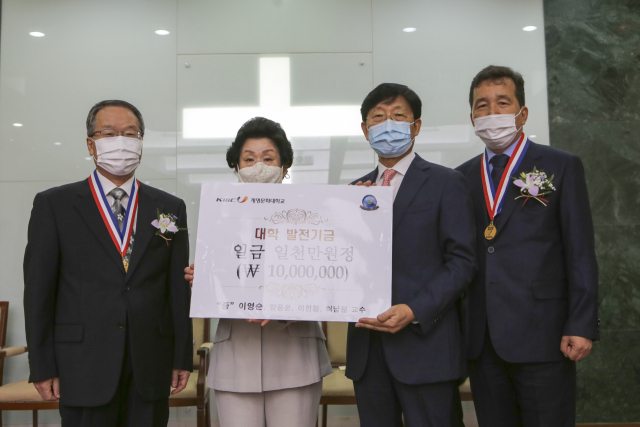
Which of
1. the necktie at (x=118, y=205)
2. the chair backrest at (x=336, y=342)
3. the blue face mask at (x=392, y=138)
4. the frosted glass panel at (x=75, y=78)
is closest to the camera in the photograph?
the blue face mask at (x=392, y=138)

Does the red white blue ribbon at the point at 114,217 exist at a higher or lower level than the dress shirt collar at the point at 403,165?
lower

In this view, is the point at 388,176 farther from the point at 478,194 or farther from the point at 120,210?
the point at 120,210

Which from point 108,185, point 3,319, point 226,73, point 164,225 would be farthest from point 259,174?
point 3,319

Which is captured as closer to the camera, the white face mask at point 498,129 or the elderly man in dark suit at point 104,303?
the elderly man in dark suit at point 104,303

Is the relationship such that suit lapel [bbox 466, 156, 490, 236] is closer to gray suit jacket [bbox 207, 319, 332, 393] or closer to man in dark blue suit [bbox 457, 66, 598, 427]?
man in dark blue suit [bbox 457, 66, 598, 427]

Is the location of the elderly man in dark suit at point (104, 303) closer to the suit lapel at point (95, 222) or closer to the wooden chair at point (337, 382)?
the suit lapel at point (95, 222)

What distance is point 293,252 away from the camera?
167cm

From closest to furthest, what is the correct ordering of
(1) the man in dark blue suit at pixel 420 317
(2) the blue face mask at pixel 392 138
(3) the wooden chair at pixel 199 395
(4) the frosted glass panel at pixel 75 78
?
(1) the man in dark blue suit at pixel 420 317, (2) the blue face mask at pixel 392 138, (3) the wooden chair at pixel 199 395, (4) the frosted glass panel at pixel 75 78

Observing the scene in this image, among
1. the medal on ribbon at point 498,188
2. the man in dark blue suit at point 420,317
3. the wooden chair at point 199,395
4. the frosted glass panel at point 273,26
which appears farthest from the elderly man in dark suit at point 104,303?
the frosted glass panel at point 273,26

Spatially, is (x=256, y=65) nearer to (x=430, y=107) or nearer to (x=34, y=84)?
(x=430, y=107)

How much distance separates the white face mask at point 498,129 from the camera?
1.97m

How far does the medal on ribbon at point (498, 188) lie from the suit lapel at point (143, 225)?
1351mm

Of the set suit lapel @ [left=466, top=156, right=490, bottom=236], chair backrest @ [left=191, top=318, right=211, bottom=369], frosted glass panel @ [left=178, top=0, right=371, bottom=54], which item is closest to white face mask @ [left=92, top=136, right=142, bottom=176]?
suit lapel @ [left=466, top=156, right=490, bottom=236]

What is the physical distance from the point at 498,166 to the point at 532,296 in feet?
1.83
